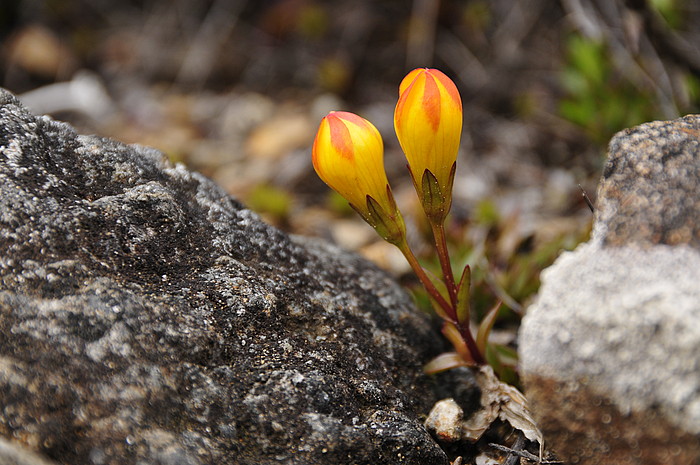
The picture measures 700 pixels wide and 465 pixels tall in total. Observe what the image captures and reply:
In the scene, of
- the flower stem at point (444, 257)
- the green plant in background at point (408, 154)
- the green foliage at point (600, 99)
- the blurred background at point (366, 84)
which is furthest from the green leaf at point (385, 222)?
the green foliage at point (600, 99)

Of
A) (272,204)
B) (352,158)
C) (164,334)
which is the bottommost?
(164,334)

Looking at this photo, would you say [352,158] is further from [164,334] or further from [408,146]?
[164,334]

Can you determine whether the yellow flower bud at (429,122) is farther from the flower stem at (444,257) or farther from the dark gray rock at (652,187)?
the dark gray rock at (652,187)

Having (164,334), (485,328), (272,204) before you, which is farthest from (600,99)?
(164,334)

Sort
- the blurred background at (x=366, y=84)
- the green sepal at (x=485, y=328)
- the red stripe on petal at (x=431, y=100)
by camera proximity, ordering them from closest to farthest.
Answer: the red stripe on petal at (x=431, y=100), the green sepal at (x=485, y=328), the blurred background at (x=366, y=84)

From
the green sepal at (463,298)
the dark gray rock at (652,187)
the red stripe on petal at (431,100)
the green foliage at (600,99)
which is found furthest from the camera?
the green foliage at (600,99)

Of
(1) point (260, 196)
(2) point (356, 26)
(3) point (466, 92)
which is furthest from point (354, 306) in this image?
(2) point (356, 26)
